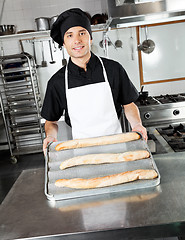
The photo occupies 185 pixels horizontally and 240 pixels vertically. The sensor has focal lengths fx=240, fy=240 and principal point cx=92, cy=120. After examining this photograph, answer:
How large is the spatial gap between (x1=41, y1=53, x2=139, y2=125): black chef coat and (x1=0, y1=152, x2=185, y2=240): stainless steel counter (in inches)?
36.1

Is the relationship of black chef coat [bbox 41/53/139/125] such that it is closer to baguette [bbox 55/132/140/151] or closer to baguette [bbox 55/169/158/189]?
baguette [bbox 55/132/140/151]

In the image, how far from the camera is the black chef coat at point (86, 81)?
6.22 feet

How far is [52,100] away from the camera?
1.94m

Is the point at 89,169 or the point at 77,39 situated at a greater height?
the point at 77,39

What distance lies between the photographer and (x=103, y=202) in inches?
37.9

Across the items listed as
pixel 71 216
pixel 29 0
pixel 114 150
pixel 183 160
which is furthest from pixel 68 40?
pixel 29 0

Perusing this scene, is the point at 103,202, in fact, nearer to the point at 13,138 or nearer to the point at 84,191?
the point at 84,191

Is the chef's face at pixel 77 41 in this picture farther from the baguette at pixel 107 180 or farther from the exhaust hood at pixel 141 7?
the baguette at pixel 107 180

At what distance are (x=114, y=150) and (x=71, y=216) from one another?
1.38 feet

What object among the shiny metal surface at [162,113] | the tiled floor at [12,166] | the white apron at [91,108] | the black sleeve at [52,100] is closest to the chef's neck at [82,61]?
the white apron at [91,108]

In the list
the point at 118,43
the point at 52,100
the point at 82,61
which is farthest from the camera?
the point at 118,43

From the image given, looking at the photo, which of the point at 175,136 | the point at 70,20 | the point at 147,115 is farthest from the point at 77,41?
the point at 147,115

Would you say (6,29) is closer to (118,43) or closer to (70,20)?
(118,43)

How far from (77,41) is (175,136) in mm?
1122
